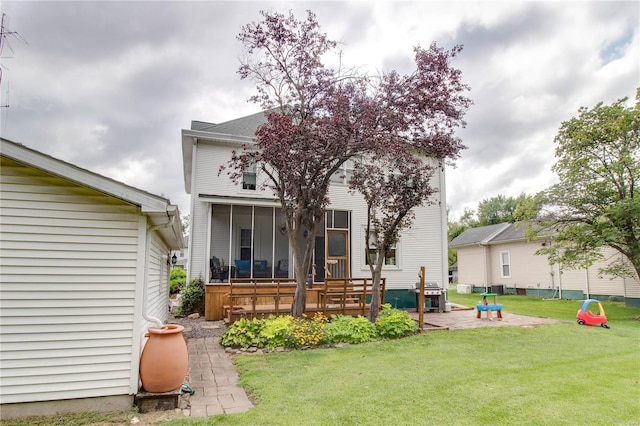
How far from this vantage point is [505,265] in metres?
22.6

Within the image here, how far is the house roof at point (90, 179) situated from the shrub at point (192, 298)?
745 centimetres

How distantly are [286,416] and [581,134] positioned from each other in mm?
13447

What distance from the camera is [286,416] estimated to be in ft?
13.2

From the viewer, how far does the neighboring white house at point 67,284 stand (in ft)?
13.1

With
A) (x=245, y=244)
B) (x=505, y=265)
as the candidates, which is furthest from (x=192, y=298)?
(x=505, y=265)

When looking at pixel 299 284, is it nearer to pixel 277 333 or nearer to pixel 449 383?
pixel 277 333

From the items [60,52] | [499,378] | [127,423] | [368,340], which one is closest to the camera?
[127,423]

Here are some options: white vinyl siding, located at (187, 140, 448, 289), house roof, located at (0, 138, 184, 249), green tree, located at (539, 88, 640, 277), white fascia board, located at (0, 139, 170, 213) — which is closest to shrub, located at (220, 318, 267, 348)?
house roof, located at (0, 138, 184, 249)

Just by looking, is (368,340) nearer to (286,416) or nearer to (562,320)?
(286,416)

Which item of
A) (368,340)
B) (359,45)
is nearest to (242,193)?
(359,45)

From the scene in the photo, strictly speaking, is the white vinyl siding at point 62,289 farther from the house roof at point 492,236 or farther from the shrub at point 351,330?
the house roof at point 492,236

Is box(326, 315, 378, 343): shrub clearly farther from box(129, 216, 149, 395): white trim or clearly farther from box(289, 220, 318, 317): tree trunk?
box(129, 216, 149, 395): white trim

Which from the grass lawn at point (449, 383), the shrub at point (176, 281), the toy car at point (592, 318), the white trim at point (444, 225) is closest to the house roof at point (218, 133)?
the white trim at point (444, 225)

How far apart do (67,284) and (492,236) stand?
23.9 metres
